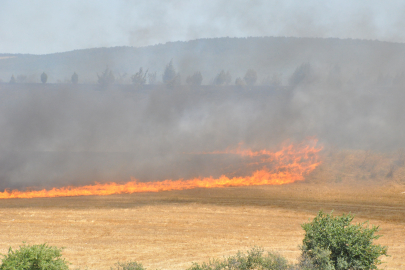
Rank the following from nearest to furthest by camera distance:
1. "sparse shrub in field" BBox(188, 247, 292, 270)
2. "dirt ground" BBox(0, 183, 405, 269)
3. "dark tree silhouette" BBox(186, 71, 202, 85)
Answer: "sparse shrub in field" BBox(188, 247, 292, 270) < "dirt ground" BBox(0, 183, 405, 269) < "dark tree silhouette" BBox(186, 71, 202, 85)

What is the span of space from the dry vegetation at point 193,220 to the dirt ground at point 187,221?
0.04m

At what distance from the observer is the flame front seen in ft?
78.6

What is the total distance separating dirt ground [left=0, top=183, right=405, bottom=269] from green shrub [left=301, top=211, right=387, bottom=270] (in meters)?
3.19

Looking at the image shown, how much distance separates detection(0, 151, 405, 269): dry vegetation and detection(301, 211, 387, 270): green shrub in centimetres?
333

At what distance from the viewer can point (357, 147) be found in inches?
1571

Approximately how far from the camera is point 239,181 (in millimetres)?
27531

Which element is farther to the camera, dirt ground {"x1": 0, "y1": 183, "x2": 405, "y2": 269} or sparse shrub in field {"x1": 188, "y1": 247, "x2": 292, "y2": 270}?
dirt ground {"x1": 0, "y1": 183, "x2": 405, "y2": 269}

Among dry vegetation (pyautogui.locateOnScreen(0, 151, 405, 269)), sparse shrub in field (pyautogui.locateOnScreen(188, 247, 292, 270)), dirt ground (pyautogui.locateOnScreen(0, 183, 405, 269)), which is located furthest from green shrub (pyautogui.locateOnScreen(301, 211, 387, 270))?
dry vegetation (pyautogui.locateOnScreen(0, 151, 405, 269))

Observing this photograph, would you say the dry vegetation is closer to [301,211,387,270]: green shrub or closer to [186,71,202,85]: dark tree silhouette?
[301,211,387,270]: green shrub

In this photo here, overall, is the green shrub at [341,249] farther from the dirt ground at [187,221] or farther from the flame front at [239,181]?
the flame front at [239,181]

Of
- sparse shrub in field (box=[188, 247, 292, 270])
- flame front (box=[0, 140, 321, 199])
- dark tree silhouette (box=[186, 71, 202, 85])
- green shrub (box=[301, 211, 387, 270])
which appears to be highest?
dark tree silhouette (box=[186, 71, 202, 85])

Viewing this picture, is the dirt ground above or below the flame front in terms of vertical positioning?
below

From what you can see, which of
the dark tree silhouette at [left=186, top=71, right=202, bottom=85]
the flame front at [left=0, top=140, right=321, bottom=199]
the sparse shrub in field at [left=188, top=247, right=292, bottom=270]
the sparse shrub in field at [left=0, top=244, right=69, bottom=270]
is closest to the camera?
the sparse shrub in field at [left=0, top=244, right=69, bottom=270]

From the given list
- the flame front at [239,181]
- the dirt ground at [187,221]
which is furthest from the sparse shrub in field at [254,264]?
the flame front at [239,181]
